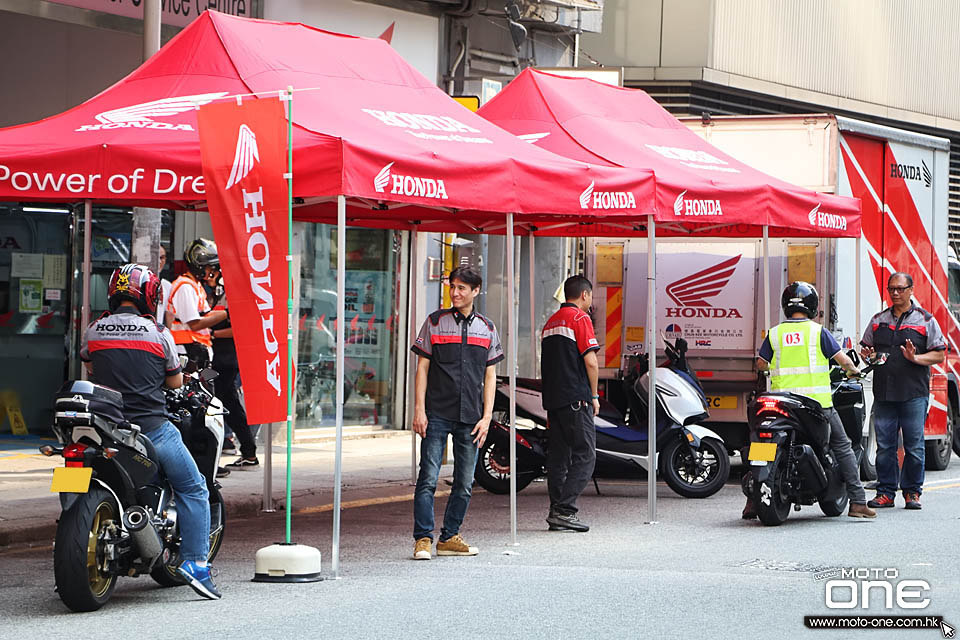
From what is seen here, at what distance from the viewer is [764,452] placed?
11344mm

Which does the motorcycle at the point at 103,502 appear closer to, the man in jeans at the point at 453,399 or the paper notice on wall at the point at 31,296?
the man in jeans at the point at 453,399

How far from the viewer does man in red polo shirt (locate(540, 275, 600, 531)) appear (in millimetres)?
11219

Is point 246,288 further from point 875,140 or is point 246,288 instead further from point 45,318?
point 875,140

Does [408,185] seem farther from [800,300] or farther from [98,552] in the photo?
[800,300]

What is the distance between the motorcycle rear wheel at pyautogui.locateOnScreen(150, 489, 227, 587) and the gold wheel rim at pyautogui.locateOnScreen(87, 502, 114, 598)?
353 mm

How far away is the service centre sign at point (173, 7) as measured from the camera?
48.7ft

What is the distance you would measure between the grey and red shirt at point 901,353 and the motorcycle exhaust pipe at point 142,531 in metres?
7.00

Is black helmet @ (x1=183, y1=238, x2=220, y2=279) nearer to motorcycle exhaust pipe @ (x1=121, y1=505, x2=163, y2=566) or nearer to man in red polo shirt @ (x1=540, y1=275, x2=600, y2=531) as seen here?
man in red polo shirt @ (x1=540, y1=275, x2=600, y2=531)

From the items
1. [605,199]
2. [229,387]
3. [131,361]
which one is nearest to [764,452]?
[605,199]

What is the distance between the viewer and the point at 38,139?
963cm

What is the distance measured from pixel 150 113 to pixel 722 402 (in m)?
6.90

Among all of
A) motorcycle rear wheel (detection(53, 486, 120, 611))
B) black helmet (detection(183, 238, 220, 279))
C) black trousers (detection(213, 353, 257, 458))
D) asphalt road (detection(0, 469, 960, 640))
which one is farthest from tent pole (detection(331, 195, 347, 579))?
black trousers (detection(213, 353, 257, 458))

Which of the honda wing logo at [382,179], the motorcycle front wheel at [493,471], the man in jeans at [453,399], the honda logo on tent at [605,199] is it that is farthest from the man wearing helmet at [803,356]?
the honda wing logo at [382,179]

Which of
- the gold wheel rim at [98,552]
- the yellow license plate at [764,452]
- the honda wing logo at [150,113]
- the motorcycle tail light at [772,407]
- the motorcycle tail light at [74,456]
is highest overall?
the honda wing logo at [150,113]
